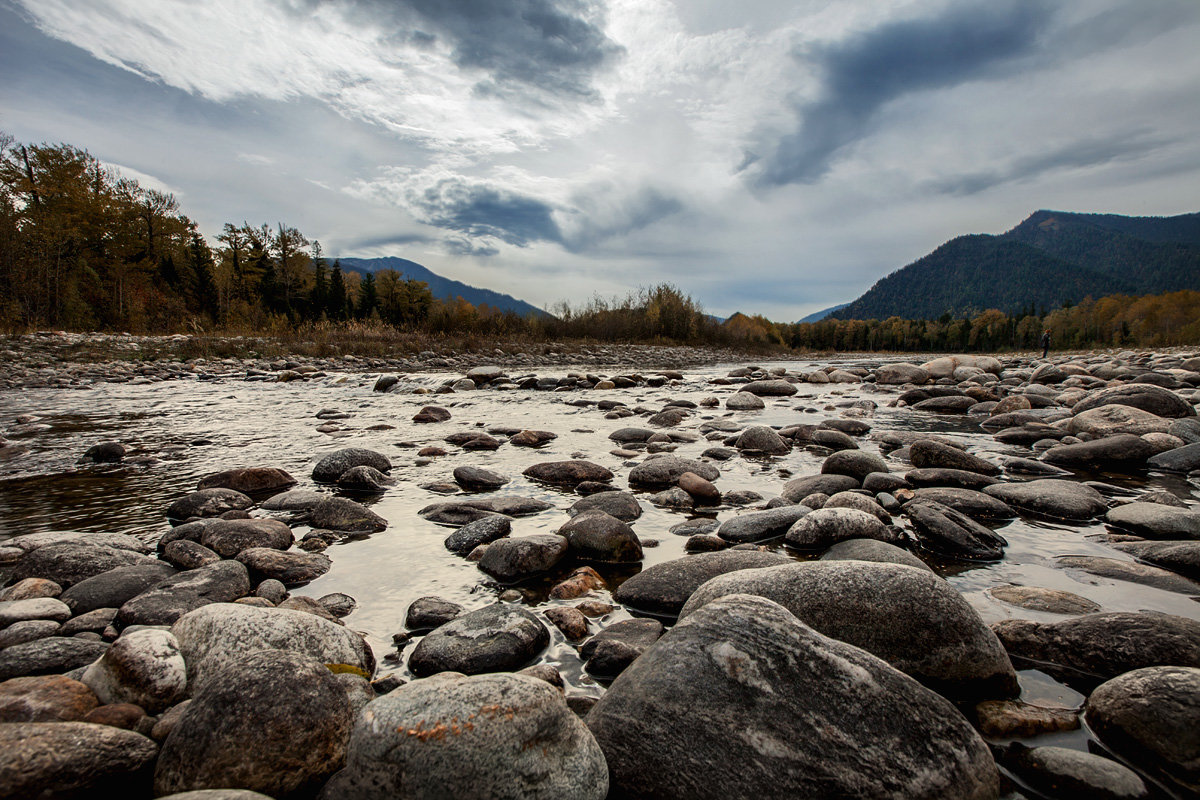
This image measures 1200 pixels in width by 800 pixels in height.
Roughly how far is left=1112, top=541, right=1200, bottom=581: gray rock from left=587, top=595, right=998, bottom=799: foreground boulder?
2.48 metres

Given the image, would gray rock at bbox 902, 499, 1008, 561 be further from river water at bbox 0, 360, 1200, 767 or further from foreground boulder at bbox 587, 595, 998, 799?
foreground boulder at bbox 587, 595, 998, 799

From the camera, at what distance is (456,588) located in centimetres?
275

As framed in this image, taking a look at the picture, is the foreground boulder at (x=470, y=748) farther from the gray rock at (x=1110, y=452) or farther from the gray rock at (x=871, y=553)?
the gray rock at (x=1110, y=452)

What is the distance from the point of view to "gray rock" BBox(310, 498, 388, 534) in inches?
141

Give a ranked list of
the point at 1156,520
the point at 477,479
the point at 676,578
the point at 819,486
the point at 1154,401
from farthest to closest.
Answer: the point at 1154,401 → the point at 477,479 → the point at 819,486 → the point at 1156,520 → the point at 676,578

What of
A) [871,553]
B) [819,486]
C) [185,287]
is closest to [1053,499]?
[819,486]

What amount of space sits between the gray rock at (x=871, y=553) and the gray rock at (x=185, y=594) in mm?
3090

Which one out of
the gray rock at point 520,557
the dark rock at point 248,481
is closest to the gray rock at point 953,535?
the gray rock at point 520,557

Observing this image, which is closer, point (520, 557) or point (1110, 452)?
point (520, 557)

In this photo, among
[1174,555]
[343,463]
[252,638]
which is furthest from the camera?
[343,463]

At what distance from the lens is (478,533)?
3.35 meters

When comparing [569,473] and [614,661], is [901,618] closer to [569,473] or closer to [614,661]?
[614,661]

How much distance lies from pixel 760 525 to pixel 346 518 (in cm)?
283

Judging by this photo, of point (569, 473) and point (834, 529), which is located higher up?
point (834, 529)
